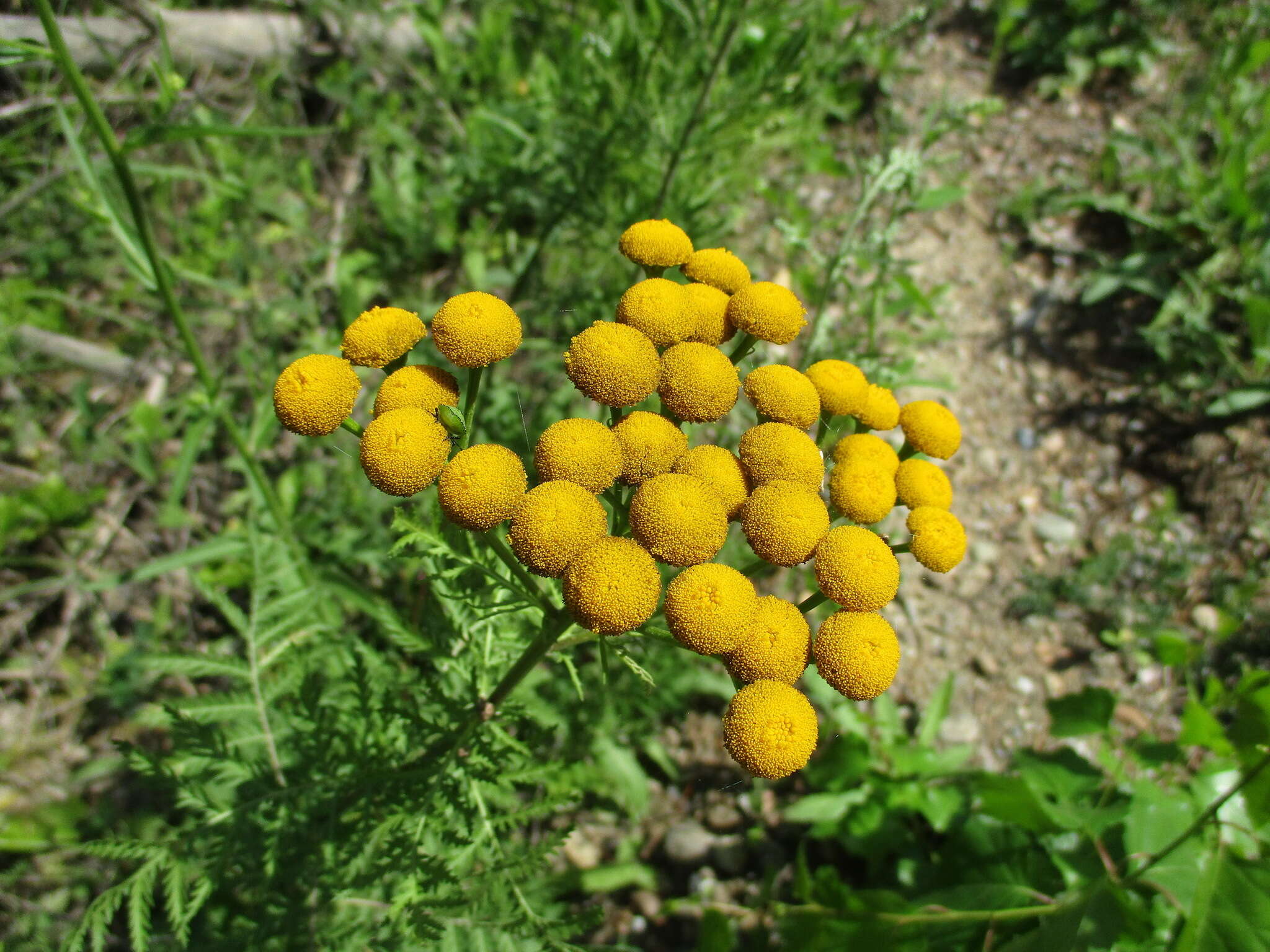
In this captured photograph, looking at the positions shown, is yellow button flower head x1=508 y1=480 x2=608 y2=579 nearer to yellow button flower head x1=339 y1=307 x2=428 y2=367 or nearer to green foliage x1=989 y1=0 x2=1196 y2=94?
yellow button flower head x1=339 y1=307 x2=428 y2=367

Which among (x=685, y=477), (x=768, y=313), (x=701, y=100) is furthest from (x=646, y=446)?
(x=701, y=100)

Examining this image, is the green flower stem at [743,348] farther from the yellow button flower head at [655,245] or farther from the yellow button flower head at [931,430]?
the yellow button flower head at [931,430]

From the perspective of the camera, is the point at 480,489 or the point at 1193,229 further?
the point at 1193,229

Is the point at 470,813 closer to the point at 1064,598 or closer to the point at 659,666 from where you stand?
the point at 659,666

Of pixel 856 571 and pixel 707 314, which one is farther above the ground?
pixel 707 314

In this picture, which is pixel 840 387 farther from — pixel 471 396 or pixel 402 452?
pixel 402 452

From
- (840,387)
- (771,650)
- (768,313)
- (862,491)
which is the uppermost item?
(768,313)

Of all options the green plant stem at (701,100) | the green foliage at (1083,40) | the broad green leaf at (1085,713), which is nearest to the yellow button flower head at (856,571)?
the broad green leaf at (1085,713)
